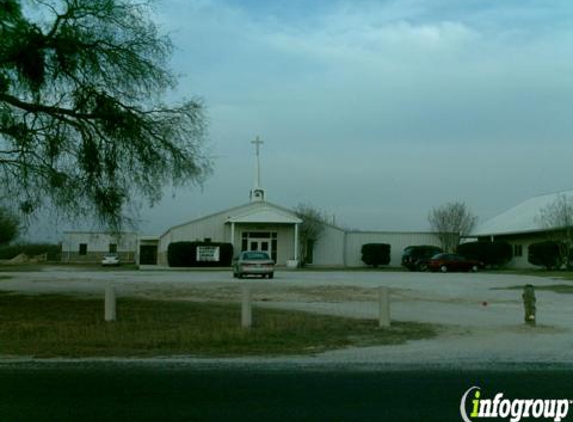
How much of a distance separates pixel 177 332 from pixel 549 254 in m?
42.9

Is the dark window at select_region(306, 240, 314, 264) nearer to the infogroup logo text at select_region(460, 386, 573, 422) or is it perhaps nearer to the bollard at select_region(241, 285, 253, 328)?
the bollard at select_region(241, 285, 253, 328)

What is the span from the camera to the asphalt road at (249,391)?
7.95 metres

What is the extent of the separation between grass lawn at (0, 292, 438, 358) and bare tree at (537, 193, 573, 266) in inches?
1476

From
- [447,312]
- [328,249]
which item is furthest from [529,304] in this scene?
[328,249]

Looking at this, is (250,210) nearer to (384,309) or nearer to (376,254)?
(376,254)

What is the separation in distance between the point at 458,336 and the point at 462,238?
56.8 metres

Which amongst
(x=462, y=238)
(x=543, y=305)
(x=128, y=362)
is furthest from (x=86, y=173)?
(x=462, y=238)

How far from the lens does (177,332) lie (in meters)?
15.3

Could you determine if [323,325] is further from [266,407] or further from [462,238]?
[462,238]

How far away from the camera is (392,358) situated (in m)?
12.4

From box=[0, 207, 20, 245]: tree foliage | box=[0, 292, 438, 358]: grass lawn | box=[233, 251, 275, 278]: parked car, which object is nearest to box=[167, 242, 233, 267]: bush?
box=[0, 207, 20, 245]: tree foliage

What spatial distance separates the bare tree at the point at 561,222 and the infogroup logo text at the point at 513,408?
45844 mm

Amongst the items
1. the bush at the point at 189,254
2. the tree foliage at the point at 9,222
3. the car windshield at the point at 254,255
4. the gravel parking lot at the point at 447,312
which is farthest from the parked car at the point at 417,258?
the tree foliage at the point at 9,222

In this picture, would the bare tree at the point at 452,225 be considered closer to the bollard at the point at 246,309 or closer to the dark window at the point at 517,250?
the dark window at the point at 517,250
